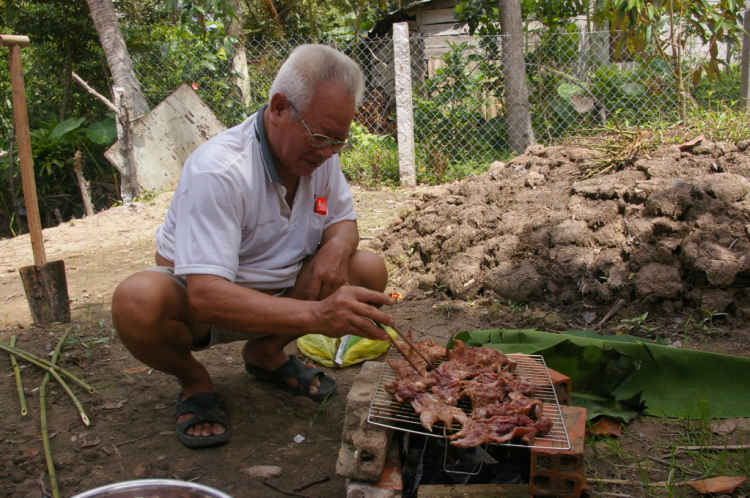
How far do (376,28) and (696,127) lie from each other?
10927 millimetres

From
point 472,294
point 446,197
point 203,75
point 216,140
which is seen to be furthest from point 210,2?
point 216,140

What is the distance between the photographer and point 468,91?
8.41 m

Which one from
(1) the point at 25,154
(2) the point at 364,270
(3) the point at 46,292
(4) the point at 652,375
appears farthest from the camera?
(3) the point at 46,292

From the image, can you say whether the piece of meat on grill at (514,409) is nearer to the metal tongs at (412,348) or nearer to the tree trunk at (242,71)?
the metal tongs at (412,348)

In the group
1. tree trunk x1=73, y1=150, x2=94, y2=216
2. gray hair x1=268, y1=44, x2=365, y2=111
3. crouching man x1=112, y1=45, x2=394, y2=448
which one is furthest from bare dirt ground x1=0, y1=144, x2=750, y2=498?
tree trunk x1=73, y1=150, x2=94, y2=216

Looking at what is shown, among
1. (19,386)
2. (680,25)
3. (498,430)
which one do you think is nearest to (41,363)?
(19,386)

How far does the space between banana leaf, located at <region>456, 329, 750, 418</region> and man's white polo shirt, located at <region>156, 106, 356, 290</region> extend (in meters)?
1.21

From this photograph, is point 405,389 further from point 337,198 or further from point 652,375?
point 652,375

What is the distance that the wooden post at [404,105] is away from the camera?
797 centimetres

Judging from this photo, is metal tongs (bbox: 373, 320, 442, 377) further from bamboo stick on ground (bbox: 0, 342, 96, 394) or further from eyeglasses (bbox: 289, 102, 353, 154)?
bamboo stick on ground (bbox: 0, 342, 96, 394)

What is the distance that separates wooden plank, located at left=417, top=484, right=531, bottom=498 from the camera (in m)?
1.82

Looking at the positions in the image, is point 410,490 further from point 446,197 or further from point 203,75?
point 203,75

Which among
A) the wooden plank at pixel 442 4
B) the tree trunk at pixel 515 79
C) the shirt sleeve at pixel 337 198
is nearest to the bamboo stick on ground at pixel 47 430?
the shirt sleeve at pixel 337 198

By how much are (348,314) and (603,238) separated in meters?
2.81
